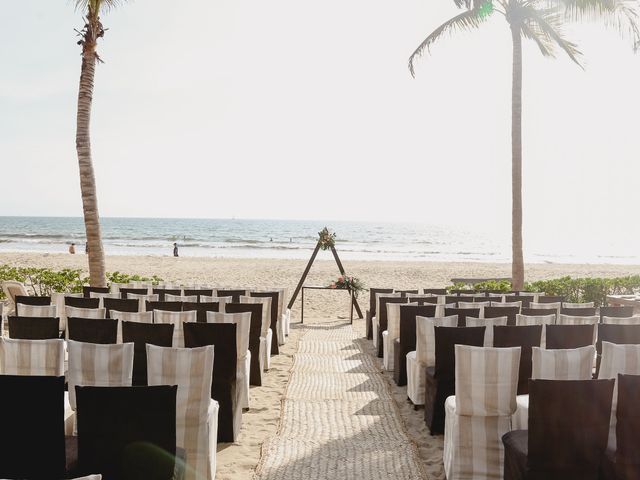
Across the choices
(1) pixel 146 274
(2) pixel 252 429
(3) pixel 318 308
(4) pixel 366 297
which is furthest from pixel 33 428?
(1) pixel 146 274

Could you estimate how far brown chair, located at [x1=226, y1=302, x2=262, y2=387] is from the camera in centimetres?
679

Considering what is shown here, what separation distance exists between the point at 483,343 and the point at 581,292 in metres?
9.56

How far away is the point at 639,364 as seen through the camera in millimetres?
4129

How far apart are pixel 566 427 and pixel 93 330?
395 cm

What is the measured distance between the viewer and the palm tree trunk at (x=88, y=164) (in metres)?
11.0

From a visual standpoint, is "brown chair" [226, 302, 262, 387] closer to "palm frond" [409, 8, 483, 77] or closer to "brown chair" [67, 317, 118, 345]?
"brown chair" [67, 317, 118, 345]

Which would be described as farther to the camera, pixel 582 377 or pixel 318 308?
pixel 318 308

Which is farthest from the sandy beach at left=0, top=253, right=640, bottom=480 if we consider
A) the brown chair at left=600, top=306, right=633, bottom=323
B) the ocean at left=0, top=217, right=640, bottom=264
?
the ocean at left=0, top=217, right=640, bottom=264

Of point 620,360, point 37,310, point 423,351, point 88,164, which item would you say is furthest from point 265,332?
point 88,164

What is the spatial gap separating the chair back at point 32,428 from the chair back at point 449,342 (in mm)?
3194

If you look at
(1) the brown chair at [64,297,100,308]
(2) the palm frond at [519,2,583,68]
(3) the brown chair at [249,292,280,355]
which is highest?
(2) the palm frond at [519,2,583,68]

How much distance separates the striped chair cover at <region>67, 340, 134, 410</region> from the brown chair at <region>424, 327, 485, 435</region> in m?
2.63

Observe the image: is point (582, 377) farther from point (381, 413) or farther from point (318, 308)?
point (318, 308)

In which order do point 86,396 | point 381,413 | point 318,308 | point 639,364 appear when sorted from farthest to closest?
1. point 318,308
2. point 381,413
3. point 639,364
4. point 86,396
